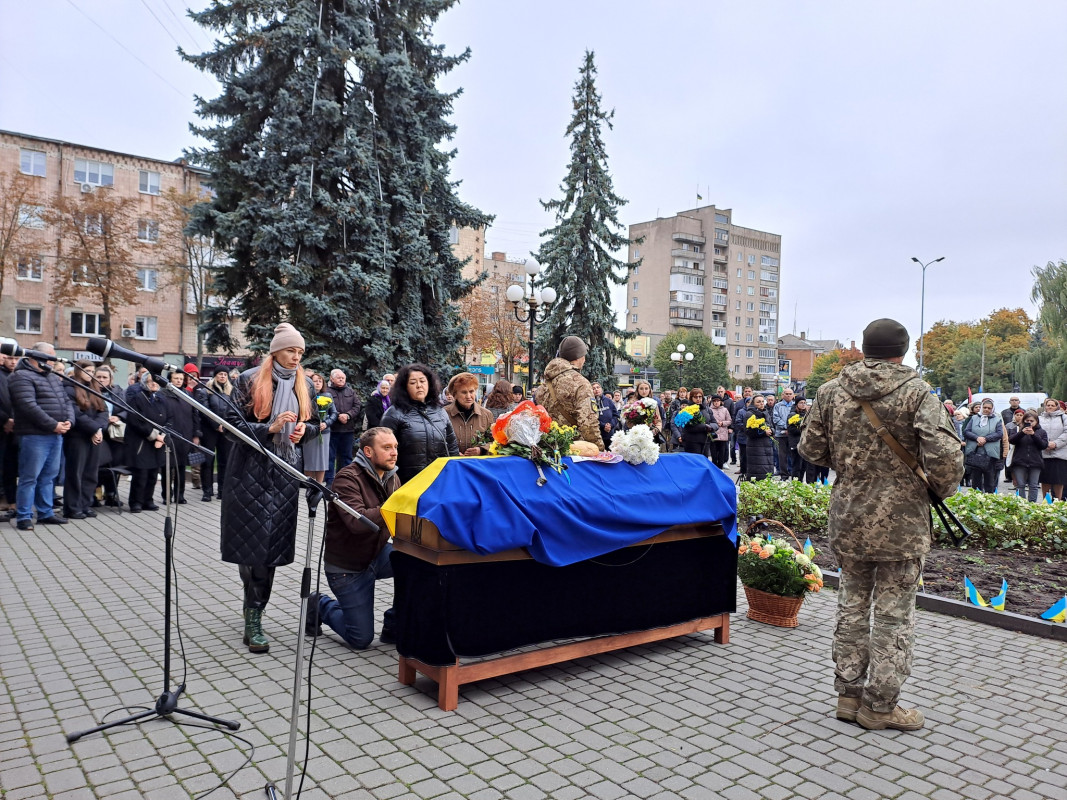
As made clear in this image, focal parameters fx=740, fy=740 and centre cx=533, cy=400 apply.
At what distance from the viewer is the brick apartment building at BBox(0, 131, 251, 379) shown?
37219mm

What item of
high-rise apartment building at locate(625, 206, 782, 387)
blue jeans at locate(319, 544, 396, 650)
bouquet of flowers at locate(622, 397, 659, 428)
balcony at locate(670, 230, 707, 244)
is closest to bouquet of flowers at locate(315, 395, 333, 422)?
blue jeans at locate(319, 544, 396, 650)

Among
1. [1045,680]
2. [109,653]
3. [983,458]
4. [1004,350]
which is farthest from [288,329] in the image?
[1004,350]

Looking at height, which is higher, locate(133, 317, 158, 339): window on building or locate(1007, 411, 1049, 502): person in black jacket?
locate(133, 317, 158, 339): window on building

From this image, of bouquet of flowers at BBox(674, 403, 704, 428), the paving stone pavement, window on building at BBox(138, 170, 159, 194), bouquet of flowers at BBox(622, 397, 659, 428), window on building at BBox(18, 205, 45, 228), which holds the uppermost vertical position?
window on building at BBox(138, 170, 159, 194)

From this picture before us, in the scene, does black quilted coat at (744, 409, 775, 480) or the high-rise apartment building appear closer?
black quilted coat at (744, 409, 775, 480)

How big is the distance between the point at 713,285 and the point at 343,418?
93.1 meters

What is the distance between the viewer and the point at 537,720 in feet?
14.2

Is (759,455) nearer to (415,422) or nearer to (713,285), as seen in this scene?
(415,422)

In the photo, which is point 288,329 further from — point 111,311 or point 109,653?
point 111,311

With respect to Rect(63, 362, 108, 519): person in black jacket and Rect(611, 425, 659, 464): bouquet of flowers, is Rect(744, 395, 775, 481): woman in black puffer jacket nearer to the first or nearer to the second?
Rect(611, 425, 659, 464): bouquet of flowers

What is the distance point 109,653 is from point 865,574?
5.12 meters

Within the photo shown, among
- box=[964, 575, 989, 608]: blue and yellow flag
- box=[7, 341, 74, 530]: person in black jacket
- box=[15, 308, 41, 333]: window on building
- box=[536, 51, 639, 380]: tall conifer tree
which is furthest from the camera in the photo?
box=[15, 308, 41, 333]: window on building

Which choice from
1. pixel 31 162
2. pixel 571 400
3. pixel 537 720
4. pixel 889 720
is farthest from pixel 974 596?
pixel 31 162

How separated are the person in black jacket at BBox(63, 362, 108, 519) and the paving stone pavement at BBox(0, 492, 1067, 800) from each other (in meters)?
4.20
